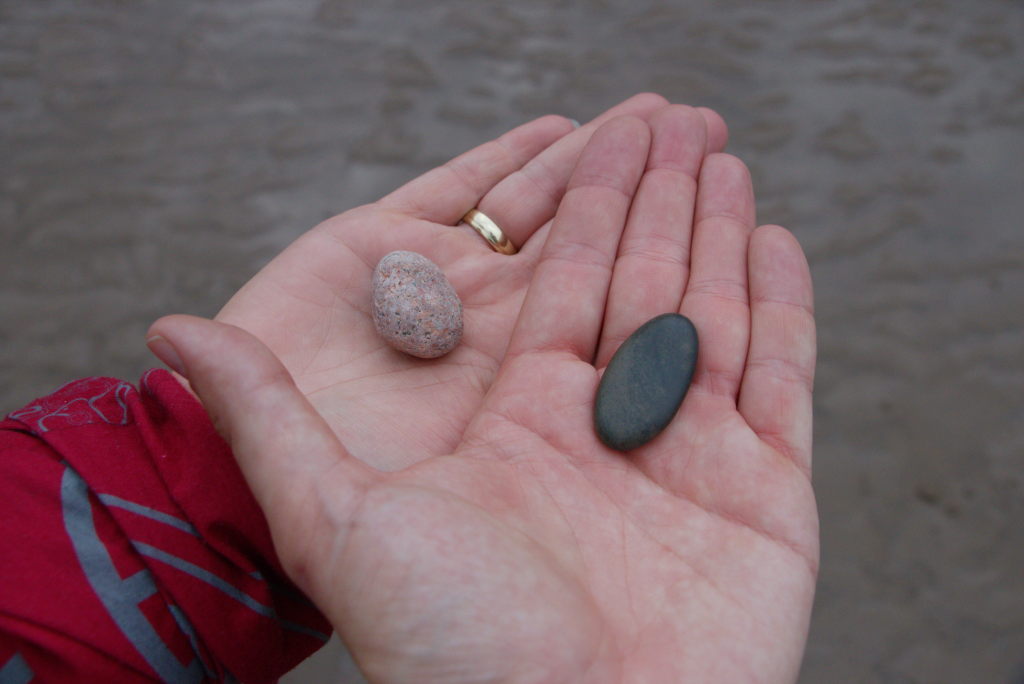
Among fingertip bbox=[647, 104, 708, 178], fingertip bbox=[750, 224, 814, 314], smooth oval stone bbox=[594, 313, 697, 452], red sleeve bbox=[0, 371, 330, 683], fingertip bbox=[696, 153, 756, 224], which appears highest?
fingertip bbox=[647, 104, 708, 178]

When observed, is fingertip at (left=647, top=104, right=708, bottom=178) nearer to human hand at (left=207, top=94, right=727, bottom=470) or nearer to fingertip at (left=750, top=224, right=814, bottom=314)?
human hand at (left=207, top=94, right=727, bottom=470)

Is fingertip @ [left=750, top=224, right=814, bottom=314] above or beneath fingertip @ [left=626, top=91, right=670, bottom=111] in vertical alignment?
beneath

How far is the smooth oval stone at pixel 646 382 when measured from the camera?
72.3 inches

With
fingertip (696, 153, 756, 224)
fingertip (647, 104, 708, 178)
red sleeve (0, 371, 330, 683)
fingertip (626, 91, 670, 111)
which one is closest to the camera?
red sleeve (0, 371, 330, 683)

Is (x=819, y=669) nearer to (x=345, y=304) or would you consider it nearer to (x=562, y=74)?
(x=345, y=304)

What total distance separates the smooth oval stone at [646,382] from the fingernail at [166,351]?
38.0 inches

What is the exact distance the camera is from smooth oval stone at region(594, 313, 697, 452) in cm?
184

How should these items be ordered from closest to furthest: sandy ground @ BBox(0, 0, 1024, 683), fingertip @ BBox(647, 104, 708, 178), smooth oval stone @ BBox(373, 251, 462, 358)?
smooth oval stone @ BBox(373, 251, 462, 358) → fingertip @ BBox(647, 104, 708, 178) → sandy ground @ BBox(0, 0, 1024, 683)

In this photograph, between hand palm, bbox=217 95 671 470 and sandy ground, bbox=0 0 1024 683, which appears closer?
hand palm, bbox=217 95 671 470

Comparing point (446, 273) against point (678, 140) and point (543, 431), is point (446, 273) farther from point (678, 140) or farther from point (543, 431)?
point (678, 140)

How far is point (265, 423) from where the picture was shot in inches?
59.9

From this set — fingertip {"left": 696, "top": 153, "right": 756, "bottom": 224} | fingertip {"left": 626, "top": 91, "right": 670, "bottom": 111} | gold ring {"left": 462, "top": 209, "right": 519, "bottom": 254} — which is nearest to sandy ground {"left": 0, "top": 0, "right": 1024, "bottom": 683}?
fingertip {"left": 626, "top": 91, "right": 670, "bottom": 111}

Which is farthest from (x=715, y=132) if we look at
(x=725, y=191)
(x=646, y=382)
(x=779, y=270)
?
(x=646, y=382)

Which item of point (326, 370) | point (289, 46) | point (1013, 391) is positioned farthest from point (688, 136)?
point (289, 46)
